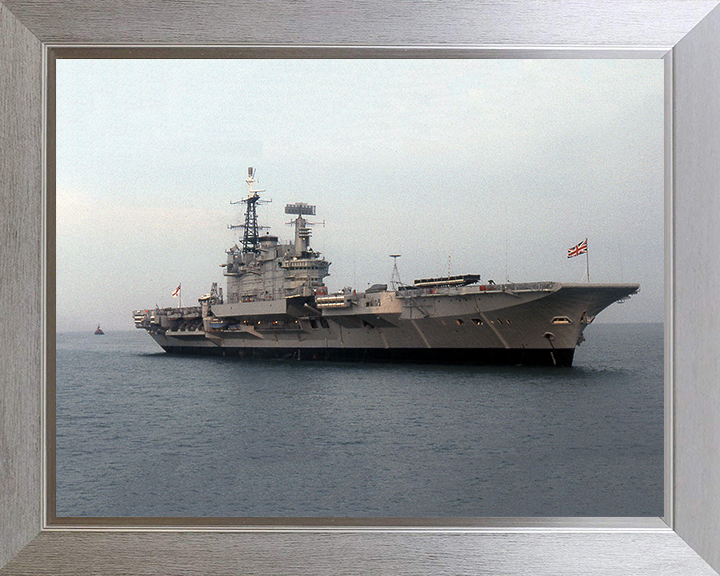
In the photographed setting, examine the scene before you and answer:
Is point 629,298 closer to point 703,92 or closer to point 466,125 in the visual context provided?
point 703,92

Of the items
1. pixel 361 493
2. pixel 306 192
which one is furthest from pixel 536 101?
pixel 361 493

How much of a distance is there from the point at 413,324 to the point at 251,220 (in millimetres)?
4362

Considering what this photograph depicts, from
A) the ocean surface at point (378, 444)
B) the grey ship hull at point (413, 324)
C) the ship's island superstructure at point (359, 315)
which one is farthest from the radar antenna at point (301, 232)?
the ocean surface at point (378, 444)

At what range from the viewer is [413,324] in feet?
36.7

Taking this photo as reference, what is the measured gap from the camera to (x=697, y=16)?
1436 mm

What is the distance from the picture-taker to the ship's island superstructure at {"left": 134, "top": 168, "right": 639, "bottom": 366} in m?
10.3

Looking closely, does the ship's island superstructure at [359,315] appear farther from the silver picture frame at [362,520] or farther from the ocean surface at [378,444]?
the silver picture frame at [362,520]

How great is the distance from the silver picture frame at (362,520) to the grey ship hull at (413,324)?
28.0 feet

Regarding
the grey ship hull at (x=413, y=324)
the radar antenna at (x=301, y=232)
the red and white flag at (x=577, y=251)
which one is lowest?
the grey ship hull at (x=413, y=324)

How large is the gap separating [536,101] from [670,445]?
2684 cm

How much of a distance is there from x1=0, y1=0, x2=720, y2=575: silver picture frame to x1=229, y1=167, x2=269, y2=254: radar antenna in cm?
1139

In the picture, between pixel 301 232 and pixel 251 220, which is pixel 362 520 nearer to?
pixel 251 220

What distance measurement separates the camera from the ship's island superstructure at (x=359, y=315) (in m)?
10.3

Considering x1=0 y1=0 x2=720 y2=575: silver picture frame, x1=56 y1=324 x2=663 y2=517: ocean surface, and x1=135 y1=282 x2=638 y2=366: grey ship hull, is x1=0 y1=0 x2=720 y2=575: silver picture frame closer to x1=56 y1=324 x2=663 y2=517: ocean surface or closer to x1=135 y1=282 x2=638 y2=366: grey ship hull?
x1=56 y1=324 x2=663 y2=517: ocean surface
